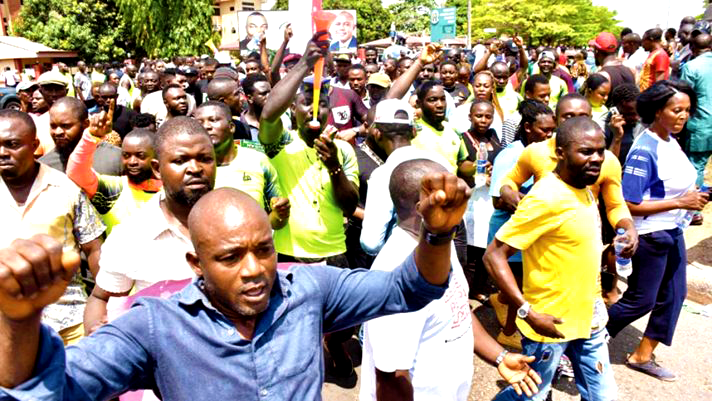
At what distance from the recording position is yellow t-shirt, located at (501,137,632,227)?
11.0ft

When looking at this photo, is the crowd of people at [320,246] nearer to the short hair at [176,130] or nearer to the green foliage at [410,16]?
the short hair at [176,130]

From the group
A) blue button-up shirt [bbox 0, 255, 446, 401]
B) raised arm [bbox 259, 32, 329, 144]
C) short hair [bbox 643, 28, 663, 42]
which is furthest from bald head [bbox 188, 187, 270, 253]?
short hair [bbox 643, 28, 663, 42]

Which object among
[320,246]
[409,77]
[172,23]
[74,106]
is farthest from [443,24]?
[172,23]

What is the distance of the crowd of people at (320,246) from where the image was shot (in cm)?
146

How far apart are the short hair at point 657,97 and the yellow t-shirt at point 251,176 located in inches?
103

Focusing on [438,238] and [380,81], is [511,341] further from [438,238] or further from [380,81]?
[380,81]

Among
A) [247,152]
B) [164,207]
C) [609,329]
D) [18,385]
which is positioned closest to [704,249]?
[609,329]

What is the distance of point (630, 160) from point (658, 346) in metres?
1.65

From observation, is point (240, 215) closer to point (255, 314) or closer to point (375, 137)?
point (255, 314)

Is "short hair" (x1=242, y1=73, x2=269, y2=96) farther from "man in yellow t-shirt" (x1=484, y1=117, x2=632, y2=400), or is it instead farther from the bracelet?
the bracelet

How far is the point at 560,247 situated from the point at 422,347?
108cm

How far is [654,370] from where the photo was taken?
156 inches

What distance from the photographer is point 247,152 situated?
3.27 metres

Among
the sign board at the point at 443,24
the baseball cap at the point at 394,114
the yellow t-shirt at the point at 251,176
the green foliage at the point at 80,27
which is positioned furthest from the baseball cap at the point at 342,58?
the green foliage at the point at 80,27
